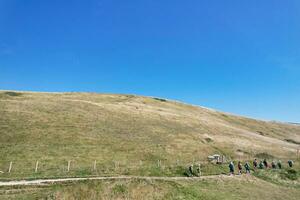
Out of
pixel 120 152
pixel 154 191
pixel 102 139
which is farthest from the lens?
pixel 102 139

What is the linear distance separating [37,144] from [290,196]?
131 ft

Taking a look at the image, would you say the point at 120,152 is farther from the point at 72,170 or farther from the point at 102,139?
the point at 72,170

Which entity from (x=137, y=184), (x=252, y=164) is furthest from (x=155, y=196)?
(x=252, y=164)

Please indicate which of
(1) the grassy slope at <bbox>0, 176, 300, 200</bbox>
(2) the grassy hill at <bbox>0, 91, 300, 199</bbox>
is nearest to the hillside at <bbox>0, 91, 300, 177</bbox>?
(2) the grassy hill at <bbox>0, 91, 300, 199</bbox>

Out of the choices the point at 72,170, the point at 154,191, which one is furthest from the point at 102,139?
the point at 154,191

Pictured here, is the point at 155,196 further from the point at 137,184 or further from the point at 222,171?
the point at 222,171

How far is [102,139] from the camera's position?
64.2 metres

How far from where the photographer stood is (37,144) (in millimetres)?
55281

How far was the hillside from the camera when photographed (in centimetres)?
→ 5012

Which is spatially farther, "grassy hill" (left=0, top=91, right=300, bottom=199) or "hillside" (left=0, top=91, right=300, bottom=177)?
"hillside" (left=0, top=91, right=300, bottom=177)

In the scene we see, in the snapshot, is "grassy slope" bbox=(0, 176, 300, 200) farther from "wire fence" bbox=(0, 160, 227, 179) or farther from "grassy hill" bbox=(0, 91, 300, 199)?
"wire fence" bbox=(0, 160, 227, 179)

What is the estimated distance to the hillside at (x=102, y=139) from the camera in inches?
1973

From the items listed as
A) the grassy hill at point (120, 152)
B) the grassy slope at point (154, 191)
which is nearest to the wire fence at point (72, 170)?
the grassy hill at point (120, 152)

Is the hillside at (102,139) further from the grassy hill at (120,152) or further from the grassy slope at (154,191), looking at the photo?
the grassy slope at (154,191)
